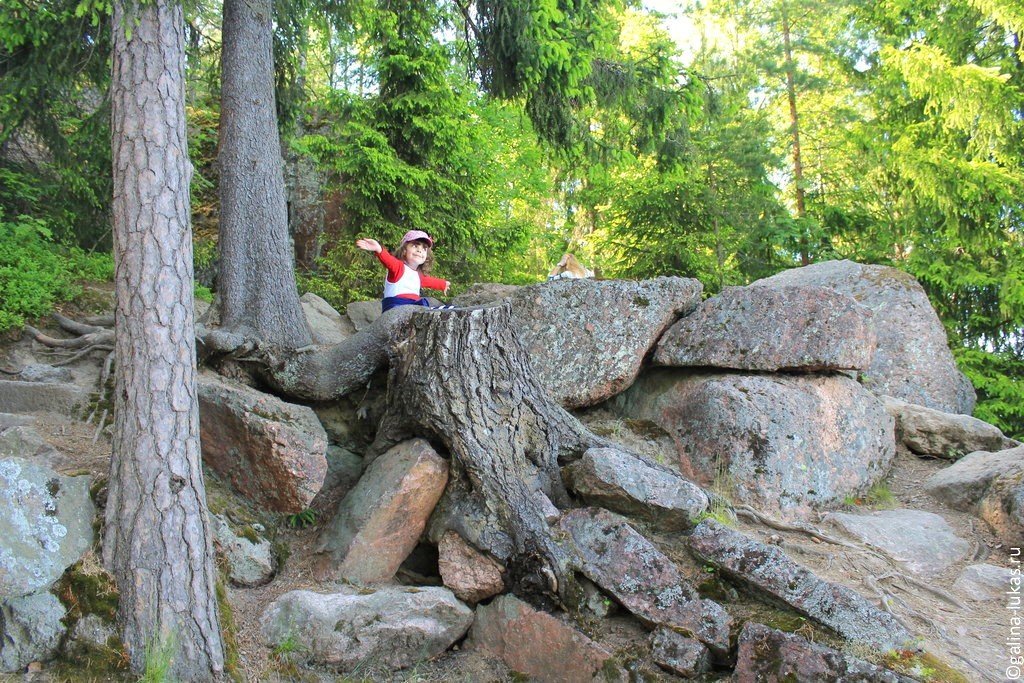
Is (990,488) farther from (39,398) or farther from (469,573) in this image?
(39,398)

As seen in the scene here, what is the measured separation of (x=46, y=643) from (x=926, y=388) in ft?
34.4

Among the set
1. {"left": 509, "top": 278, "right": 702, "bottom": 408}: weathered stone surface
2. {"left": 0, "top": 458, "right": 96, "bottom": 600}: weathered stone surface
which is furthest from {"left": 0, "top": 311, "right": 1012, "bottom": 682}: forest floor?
{"left": 509, "top": 278, "right": 702, "bottom": 408}: weathered stone surface

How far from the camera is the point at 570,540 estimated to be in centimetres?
610

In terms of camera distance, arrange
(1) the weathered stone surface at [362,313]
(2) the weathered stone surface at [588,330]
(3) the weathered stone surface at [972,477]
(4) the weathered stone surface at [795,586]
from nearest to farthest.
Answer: (4) the weathered stone surface at [795,586], (3) the weathered stone surface at [972,477], (2) the weathered stone surface at [588,330], (1) the weathered stone surface at [362,313]

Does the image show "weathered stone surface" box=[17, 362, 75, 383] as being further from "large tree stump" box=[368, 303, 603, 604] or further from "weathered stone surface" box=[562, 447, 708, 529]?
"weathered stone surface" box=[562, 447, 708, 529]

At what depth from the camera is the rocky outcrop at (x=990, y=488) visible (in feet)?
23.3

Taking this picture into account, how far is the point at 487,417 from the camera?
6.49 m

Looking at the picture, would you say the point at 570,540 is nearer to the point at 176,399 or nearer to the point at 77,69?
the point at 176,399

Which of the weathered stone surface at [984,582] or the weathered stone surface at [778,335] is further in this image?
the weathered stone surface at [778,335]

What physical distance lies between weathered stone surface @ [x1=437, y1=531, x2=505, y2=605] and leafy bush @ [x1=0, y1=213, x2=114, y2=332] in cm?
551

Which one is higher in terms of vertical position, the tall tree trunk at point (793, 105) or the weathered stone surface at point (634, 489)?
the tall tree trunk at point (793, 105)

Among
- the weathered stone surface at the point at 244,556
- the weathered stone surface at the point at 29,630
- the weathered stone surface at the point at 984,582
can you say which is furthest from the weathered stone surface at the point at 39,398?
the weathered stone surface at the point at 984,582

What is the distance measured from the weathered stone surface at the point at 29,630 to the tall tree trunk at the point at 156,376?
429 mm

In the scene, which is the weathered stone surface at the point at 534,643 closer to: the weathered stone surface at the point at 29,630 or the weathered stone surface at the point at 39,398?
the weathered stone surface at the point at 29,630
